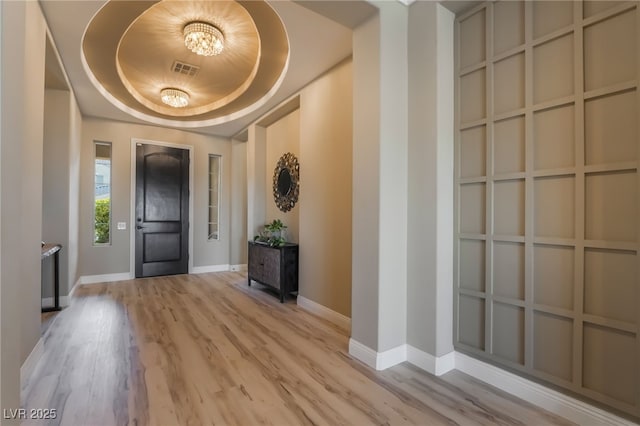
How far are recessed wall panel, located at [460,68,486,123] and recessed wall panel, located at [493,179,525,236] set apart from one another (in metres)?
0.52

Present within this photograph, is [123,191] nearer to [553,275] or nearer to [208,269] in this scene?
[208,269]

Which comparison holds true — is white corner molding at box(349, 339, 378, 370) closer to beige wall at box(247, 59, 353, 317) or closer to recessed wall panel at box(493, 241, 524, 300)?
beige wall at box(247, 59, 353, 317)

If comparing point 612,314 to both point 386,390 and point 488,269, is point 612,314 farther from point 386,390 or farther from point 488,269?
point 386,390

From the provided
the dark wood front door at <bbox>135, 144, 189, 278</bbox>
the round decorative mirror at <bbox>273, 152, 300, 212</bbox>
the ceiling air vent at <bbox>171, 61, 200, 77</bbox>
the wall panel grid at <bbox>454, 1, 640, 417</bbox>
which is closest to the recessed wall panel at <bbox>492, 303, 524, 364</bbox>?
the wall panel grid at <bbox>454, 1, 640, 417</bbox>

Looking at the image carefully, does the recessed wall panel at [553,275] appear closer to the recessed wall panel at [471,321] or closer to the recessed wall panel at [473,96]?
the recessed wall panel at [471,321]

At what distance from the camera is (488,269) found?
6.81 feet

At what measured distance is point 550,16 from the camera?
5.90 feet

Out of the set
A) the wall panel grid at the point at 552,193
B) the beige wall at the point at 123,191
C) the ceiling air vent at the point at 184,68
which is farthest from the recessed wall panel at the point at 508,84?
the beige wall at the point at 123,191

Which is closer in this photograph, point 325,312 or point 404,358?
point 404,358

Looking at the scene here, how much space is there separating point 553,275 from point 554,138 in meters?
0.80

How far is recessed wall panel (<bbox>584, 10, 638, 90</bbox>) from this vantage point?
1.53 m

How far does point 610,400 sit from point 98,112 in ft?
20.8

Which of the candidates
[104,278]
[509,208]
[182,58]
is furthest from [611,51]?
[104,278]

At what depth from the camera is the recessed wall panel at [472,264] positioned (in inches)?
84.0
